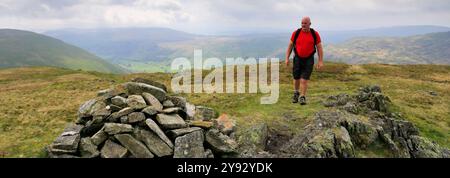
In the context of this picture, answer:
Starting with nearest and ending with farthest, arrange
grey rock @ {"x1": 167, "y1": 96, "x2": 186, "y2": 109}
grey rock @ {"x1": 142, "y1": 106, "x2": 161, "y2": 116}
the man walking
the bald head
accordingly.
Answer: grey rock @ {"x1": 142, "y1": 106, "x2": 161, "y2": 116} < grey rock @ {"x1": 167, "y1": 96, "x2": 186, "y2": 109} < the bald head < the man walking

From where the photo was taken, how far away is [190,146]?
13.6 metres

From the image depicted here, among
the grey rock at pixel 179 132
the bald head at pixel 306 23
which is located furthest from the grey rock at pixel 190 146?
the bald head at pixel 306 23

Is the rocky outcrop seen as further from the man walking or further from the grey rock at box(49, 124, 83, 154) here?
the grey rock at box(49, 124, 83, 154)

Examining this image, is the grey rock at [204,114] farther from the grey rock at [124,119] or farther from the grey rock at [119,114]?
the grey rock at [124,119]

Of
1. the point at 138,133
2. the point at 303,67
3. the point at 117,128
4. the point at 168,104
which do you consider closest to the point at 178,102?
the point at 168,104

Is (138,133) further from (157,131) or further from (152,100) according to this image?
(152,100)

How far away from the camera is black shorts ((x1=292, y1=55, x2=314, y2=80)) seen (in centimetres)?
1895

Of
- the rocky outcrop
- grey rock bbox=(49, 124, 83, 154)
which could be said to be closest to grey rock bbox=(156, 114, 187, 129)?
grey rock bbox=(49, 124, 83, 154)

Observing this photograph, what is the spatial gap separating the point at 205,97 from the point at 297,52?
1341cm

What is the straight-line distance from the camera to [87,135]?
14.6 meters

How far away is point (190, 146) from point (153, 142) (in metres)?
1.50

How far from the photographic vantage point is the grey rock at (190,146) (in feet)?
43.7

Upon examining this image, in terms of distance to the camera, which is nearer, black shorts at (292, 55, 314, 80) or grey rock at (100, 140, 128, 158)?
grey rock at (100, 140, 128, 158)
